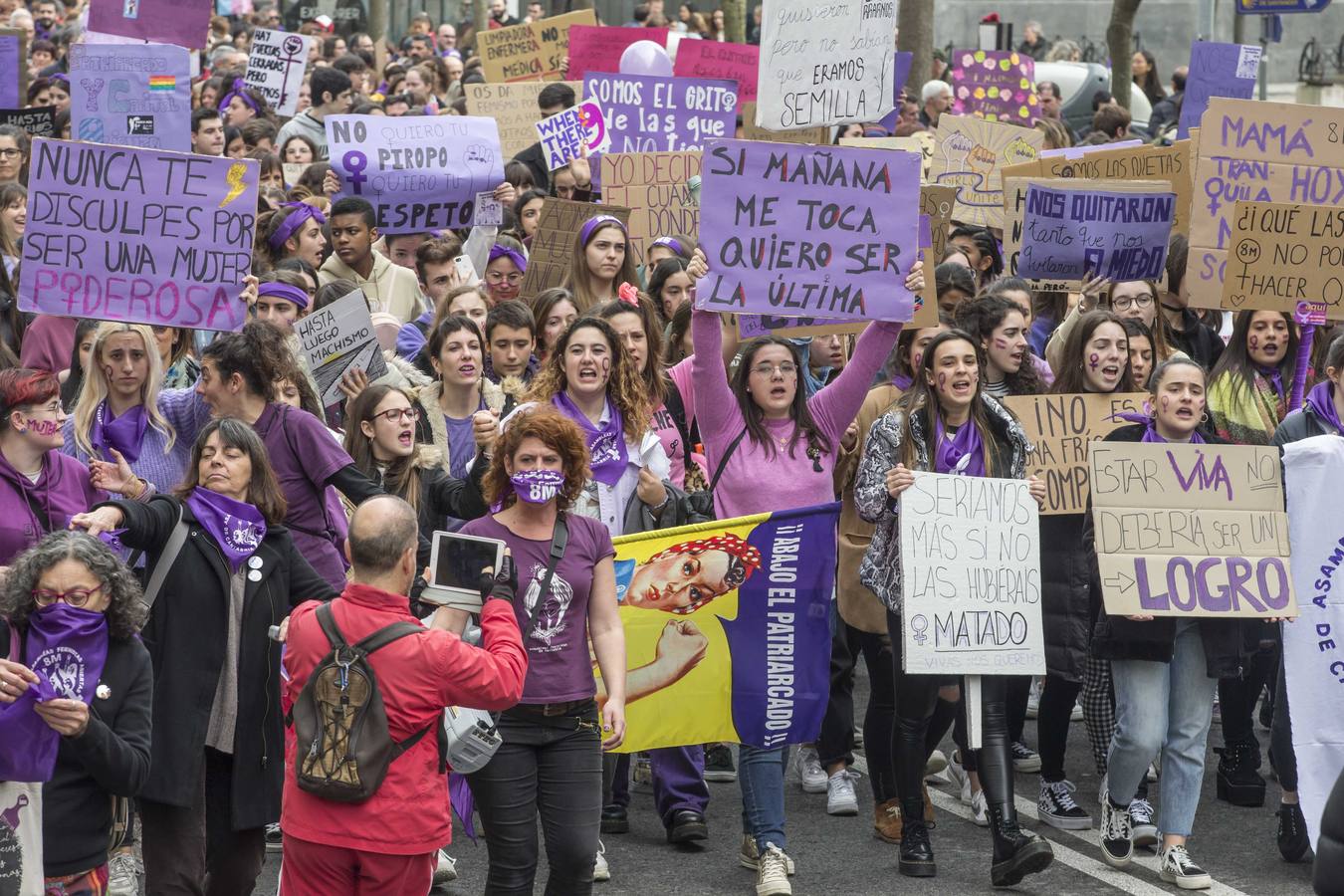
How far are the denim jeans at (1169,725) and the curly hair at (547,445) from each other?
229 cm

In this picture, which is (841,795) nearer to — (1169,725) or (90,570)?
(1169,725)

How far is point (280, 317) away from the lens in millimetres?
8148

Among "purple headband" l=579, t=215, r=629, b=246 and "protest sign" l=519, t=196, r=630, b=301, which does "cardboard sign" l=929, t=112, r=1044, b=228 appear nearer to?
"protest sign" l=519, t=196, r=630, b=301

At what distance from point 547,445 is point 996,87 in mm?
11127

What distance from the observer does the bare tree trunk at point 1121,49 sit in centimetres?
2067

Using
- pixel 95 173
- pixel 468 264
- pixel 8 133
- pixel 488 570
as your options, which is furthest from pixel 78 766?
pixel 8 133

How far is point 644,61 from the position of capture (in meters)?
14.8

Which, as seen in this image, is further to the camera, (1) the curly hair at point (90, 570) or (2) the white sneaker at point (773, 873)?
(2) the white sneaker at point (773, 873)

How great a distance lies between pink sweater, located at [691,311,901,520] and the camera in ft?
22.7

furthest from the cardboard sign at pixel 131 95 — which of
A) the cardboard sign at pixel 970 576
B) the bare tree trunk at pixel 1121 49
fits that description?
the bare tree trunk at pixel 1121 49

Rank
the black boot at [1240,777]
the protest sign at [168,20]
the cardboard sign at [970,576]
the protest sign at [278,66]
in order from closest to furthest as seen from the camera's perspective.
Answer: the cardboard sign at [970,576] < the black boot at [1240,777] < the protest sign at [168,20] < the protest sign at [278,66]

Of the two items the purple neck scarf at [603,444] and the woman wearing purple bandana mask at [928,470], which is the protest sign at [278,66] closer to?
the purple neck scarf at [603,444]

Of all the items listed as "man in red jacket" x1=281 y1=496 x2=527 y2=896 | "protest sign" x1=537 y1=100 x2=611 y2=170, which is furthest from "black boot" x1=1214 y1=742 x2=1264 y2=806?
"protest sign" x1=537 y1=100 x2=611 y2=170

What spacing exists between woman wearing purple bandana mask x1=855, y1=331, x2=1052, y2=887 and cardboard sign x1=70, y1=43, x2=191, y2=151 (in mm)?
4981
